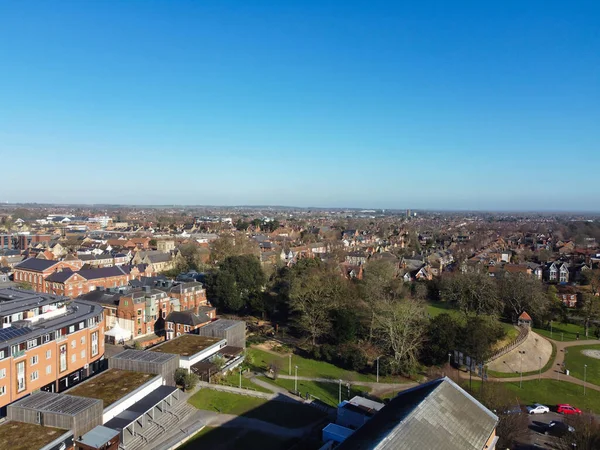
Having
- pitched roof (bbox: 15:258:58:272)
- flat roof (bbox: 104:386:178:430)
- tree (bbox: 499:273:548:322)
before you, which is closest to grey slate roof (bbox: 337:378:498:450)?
flat roof (bbox: 104:386:178:430)

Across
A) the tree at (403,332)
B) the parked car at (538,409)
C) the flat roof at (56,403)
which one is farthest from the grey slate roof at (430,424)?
the tree at (403,332)

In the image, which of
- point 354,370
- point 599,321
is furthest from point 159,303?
point 599,321

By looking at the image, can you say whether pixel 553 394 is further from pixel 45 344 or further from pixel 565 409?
pixel 45 344

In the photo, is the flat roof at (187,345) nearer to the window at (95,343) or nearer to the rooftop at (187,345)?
the rooftop at (187,345)

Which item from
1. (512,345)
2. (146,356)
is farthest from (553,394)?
(146,356)

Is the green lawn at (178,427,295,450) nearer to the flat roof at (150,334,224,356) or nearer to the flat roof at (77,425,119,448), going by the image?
the flat roof at (77,425,119,448)
